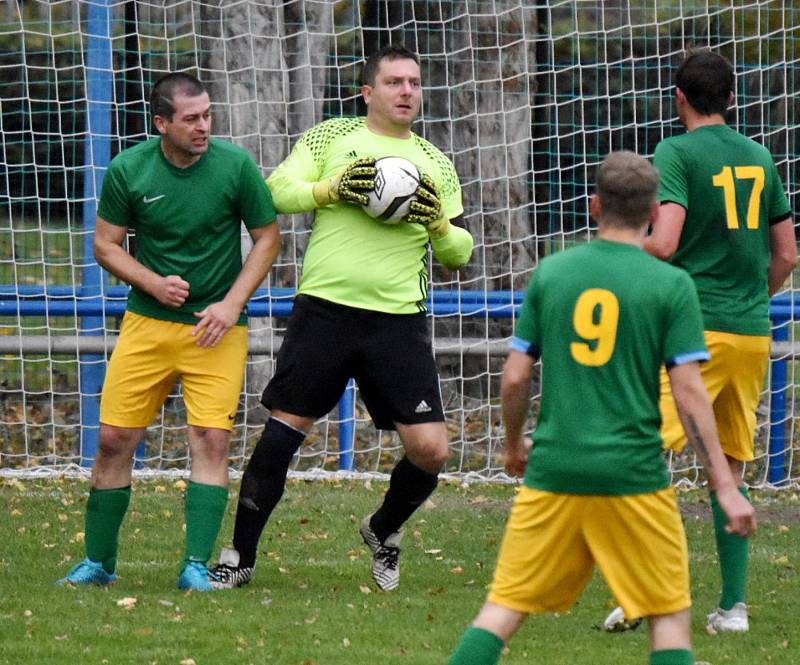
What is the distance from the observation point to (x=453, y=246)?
21.4ft

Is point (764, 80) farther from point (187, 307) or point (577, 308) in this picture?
point (577, 308)

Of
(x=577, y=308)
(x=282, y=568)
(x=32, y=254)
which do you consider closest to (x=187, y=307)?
(x=282, y=568)

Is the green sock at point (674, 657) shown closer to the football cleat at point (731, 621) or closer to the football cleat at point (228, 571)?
the football cleat at point (731, 621)

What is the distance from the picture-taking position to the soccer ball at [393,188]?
621 cm

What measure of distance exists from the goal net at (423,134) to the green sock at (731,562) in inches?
171

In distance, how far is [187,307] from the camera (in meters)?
6.45

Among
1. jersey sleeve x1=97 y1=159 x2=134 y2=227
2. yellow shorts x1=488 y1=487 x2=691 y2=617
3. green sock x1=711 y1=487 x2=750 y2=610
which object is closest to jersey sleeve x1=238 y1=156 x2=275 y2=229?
jersey sleeve x1=97 y1=159 x2=134 y2=227

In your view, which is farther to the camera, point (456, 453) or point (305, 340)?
point (456, 453)

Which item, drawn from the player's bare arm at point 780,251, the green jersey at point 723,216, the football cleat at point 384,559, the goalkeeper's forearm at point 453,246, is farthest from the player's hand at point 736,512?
the football cleat at point 384,559

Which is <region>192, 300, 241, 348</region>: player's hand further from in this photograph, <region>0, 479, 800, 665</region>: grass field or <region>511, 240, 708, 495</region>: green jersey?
<region>511, 240, 708, 495</region>: green jersey

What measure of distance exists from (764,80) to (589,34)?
1.29 metres

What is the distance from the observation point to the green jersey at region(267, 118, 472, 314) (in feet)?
20.9

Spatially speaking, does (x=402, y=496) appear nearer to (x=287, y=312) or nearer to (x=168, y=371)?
(x=168, y=371)

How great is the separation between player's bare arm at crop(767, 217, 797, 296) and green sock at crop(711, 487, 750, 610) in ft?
2.69
